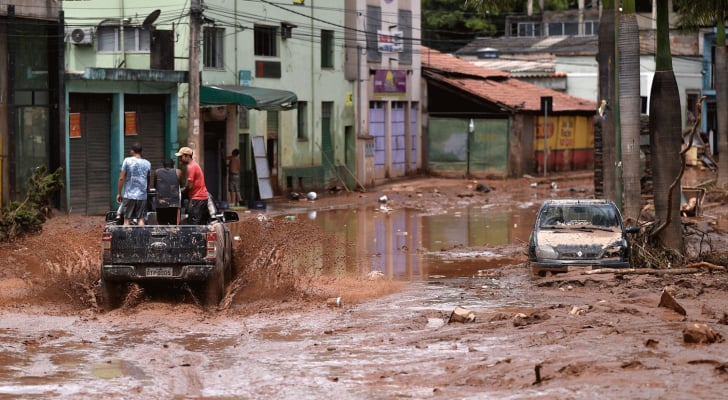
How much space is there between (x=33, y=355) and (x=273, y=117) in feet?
81.5

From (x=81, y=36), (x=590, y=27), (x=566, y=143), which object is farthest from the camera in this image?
(x=590, y=27)

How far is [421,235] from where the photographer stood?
27.3m

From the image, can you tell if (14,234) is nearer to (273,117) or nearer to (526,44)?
(273,117)

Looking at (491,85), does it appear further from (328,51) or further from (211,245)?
(211,245)

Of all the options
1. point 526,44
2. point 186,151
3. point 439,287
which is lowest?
point 439,287

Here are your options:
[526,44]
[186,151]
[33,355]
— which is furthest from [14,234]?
[526,44]

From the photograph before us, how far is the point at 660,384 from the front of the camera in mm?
10508

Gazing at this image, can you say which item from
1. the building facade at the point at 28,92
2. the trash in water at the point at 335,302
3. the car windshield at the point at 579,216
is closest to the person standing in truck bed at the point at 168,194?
the trash in water at the point at 335,302

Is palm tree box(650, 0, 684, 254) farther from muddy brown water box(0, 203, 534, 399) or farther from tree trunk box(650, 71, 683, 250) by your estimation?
muddy brown water box(0, 203, 534, 399)

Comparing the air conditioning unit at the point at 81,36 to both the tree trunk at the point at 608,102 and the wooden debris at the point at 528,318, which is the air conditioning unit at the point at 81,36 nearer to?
the tree trunk at the point at 608,102

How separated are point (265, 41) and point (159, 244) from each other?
22.9 m

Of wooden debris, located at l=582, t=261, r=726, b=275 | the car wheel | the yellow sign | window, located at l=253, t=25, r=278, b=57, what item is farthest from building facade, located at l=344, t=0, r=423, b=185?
wooden debris, located at l=582, t=261, r=726, b=275

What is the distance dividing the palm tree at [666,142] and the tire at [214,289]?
8.27 m

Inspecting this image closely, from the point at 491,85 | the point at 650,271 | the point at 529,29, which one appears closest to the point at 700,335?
the point at 650,271
